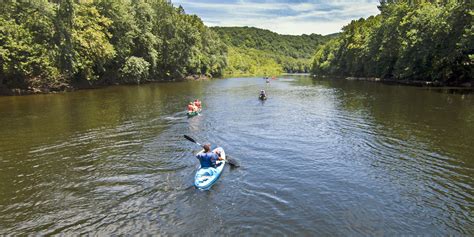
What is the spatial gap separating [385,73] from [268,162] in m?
69.8

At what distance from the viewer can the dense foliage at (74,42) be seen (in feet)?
156

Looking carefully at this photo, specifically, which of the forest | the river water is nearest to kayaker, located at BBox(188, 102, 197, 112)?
the river water

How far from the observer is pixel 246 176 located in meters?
15.8

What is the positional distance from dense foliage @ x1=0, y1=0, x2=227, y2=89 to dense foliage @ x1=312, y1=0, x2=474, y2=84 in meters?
51.5

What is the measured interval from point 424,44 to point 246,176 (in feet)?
180

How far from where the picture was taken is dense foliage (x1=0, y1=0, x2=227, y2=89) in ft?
156

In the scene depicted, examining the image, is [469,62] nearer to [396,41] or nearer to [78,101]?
[396,41]

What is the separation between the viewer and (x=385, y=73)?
77.7 m

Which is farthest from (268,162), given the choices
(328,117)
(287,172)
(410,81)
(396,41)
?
(396,41)

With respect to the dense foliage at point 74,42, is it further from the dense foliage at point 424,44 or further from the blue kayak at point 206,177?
the dense foliage at point 424,44

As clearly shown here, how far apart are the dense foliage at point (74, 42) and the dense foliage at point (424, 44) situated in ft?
169

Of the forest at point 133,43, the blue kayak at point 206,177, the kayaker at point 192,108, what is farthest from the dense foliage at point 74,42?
the blue kayak at point 206,177

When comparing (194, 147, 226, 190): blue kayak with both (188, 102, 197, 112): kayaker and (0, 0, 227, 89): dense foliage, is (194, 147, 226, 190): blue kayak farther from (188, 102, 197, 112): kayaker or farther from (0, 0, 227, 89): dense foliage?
(0, 0, 227, 89): dense foliage

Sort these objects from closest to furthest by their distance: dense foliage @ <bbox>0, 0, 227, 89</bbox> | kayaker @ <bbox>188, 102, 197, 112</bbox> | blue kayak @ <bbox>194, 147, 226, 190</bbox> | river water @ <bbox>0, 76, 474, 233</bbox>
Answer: river water @ <bbox>0, 76, 474, 233</bbox>, blue kayak @ <bbox>194, 147, 226, 190</bbox>, kayaker @ <bbox>188, 102, 197, 112</bbox>, dense foliage @ <bbox>0, 0, 227, 89</bbox>
